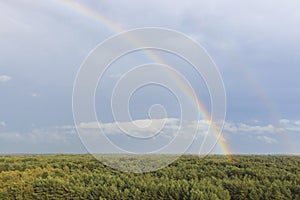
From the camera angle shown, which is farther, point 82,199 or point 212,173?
point 212,173

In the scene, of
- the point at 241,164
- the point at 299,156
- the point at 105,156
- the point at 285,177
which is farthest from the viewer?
the point at 299,156

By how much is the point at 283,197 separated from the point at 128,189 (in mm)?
5123

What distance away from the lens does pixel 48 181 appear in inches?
663

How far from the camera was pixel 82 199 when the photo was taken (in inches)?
607

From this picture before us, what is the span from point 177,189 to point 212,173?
20.3 feet

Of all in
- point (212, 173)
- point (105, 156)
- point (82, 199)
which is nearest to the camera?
point (82, 199)

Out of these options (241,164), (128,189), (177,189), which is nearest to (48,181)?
(128,189)

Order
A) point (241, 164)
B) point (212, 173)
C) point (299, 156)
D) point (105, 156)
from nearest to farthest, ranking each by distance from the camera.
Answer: point (212, 173) → point (241, 164) → point (105, 156) → point (299, 156)

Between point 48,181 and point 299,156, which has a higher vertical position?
point 299,156

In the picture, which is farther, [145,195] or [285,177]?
[285,177]

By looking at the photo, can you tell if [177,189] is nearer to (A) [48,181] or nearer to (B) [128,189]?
(B) [128,189]

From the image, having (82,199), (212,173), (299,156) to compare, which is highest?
(299,156)

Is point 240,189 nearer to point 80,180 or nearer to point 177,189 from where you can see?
point 177,189

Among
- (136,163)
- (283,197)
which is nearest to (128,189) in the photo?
(283,197)
